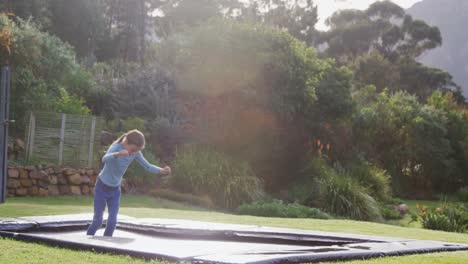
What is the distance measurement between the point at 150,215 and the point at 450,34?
245 ft

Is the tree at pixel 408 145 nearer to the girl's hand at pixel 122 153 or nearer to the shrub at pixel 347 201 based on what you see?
the shrub at pixel 347 201

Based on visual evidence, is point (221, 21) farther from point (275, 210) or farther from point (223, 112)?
point (275, 210)

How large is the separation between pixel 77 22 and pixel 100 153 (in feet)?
49.3

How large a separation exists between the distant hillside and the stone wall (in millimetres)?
65489

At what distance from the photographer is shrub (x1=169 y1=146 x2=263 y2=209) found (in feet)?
50.3

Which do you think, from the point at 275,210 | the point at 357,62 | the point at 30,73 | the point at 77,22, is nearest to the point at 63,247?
the point at 275,210

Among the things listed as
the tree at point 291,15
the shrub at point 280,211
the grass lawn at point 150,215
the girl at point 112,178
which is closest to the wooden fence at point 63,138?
the grass lawn at point 150,215

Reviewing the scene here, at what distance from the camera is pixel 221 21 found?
63.5ft

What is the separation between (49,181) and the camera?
46.3 ft

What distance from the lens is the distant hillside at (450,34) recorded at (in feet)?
248

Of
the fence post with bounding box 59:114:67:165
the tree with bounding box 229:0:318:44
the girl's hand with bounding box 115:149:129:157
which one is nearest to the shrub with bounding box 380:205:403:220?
the fence post with bounding box 59:114:67:165

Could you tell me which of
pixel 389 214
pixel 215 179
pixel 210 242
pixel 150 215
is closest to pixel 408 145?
pixel 389 214

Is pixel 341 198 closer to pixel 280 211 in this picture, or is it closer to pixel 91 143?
pixel 280 211

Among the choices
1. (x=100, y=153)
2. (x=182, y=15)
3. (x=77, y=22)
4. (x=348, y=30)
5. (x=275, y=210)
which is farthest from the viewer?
(x=348, y=30)
